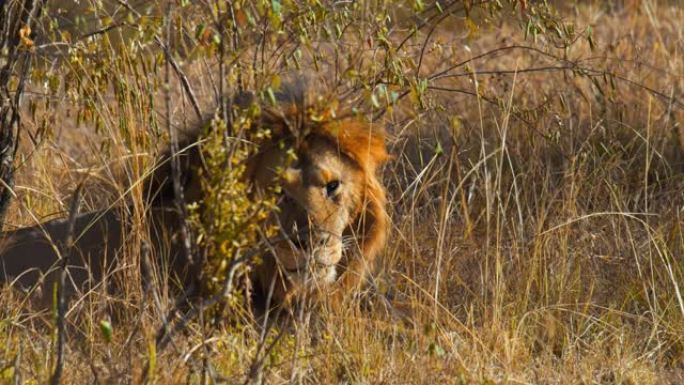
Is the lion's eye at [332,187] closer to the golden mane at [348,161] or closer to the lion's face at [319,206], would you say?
the lion's face at [319,206]

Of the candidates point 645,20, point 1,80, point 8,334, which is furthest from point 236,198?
point 645,20

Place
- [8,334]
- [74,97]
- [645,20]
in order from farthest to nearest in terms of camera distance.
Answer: [645,20] < [74,97] < [8,334]

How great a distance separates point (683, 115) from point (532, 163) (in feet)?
4.65

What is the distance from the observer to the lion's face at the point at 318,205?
438cm

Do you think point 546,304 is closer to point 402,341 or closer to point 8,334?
point 402,341

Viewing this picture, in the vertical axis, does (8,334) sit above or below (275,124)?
below

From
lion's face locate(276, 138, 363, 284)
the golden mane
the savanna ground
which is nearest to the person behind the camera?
the savanna ground

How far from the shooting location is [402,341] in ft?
14.2

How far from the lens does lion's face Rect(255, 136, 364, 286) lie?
4.38 metres

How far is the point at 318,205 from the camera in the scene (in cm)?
458

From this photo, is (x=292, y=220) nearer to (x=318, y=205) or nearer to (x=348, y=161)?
(x=318, y=205)

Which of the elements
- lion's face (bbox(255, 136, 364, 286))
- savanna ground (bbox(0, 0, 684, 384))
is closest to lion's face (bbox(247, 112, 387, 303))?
lion's face (bbox(255, 136, 364, 286))

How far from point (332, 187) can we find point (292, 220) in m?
0.26

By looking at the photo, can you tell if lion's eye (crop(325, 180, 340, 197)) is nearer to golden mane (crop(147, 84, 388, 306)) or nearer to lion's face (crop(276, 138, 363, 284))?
lion's face (crop(276, 138, 363, 284))
